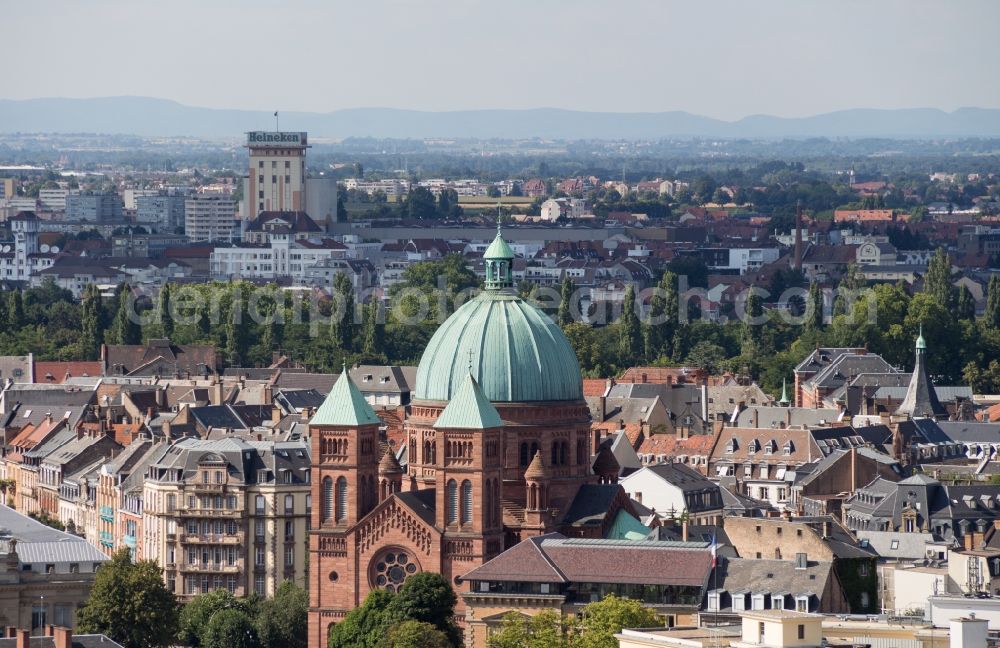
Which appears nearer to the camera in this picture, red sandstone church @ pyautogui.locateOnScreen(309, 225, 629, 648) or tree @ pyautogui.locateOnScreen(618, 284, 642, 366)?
red sandstone church @ pyautogui.locateOnScreen(309, 225, 629, 648)

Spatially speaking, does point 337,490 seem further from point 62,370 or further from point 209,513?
point 62,370

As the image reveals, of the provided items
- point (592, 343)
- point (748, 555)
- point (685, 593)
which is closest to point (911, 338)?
point (592, 343)

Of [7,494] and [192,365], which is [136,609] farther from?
[192,365]

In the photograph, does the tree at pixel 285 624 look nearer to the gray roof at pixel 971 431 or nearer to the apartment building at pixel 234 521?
the apartment building at pixel 234 521

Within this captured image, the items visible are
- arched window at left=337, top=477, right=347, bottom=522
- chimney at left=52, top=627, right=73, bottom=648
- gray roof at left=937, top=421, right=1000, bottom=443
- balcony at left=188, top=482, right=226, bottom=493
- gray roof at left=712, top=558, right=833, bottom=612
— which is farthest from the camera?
gray roof at left=937, top=421, right=1000, bottom=443

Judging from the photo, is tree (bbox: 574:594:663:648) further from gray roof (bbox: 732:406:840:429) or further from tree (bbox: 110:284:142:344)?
tree (bbox: 110:284:142:344)

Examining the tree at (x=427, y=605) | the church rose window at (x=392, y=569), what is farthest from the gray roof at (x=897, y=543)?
the tree at (x=427, y=605)

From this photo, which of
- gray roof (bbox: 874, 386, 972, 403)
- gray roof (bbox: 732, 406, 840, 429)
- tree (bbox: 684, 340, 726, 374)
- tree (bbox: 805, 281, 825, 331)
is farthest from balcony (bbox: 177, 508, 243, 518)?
tree (bbox: 805, 281, 825, 331)
